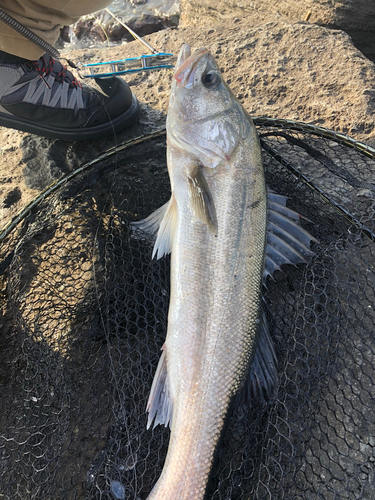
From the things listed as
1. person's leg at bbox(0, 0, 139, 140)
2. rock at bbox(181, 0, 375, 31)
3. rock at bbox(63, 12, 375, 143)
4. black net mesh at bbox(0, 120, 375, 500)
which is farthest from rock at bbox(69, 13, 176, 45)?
black net mesh at bbox(0, 120, 375, 500)

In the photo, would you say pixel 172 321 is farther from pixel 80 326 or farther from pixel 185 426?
pixel 80 326

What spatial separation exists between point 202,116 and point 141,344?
1.88 m

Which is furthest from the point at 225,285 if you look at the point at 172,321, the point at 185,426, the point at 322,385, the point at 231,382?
the point at 322,385

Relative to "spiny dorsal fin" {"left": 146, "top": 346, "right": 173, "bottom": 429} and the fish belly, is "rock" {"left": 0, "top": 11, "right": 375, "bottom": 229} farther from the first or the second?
"spiny dorsal fin" {"left": 146, "top": 346, "right": 173, "bottom": 429}

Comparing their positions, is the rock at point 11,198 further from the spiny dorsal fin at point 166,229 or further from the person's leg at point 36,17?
the spiny dorsal fin at point 166,229

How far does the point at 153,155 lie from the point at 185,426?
2.18 metres

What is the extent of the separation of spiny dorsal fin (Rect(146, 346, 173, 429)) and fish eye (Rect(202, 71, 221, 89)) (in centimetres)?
199

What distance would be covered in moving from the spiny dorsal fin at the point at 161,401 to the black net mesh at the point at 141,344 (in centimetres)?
25

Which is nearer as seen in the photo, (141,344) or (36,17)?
(36,17)

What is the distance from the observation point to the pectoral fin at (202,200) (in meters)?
2.07

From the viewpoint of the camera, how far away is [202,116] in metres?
2.26

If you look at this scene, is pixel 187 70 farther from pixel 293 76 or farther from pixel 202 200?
pixel 293 76

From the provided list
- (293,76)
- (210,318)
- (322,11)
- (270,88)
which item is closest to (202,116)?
(210,318)

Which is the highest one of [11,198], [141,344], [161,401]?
[11,198]
